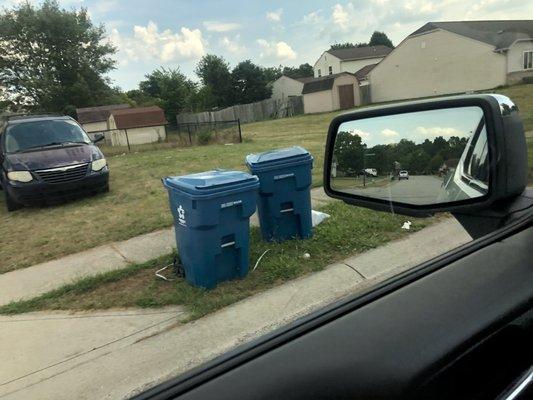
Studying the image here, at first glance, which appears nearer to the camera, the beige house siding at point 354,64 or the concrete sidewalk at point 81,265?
the concrete sidewalk at point 81,265

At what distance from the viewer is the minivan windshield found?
378 inches

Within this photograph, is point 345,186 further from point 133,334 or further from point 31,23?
point 31,23

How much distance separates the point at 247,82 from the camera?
2405 inches

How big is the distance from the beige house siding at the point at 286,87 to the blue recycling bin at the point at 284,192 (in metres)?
57.6

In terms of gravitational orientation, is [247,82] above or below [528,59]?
→ above

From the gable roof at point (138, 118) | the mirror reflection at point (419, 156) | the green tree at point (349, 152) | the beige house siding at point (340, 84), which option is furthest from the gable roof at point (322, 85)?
the mirror reflection at point (419, 156)

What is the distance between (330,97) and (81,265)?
44.1 metres

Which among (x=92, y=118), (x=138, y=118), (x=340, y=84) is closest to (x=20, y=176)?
(x=138, y=118)

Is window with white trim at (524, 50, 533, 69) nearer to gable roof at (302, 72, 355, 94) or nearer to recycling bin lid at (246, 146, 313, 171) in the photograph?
gable roof at (302, 72, 355, 94)

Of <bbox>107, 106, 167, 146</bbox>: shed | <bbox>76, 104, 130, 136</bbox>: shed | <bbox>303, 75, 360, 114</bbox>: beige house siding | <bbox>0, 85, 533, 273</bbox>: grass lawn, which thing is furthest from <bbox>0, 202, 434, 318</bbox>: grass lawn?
<bbox>303, 75, 360, 114</bbox>: beige house siding

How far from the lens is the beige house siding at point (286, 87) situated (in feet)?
206

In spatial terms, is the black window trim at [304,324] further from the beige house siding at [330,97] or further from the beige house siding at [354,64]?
the beige house siding at [354,64]

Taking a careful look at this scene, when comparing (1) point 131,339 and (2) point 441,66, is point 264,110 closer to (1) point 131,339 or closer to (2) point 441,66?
(2) point 441,66

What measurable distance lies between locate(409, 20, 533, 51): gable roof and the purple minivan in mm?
32318
